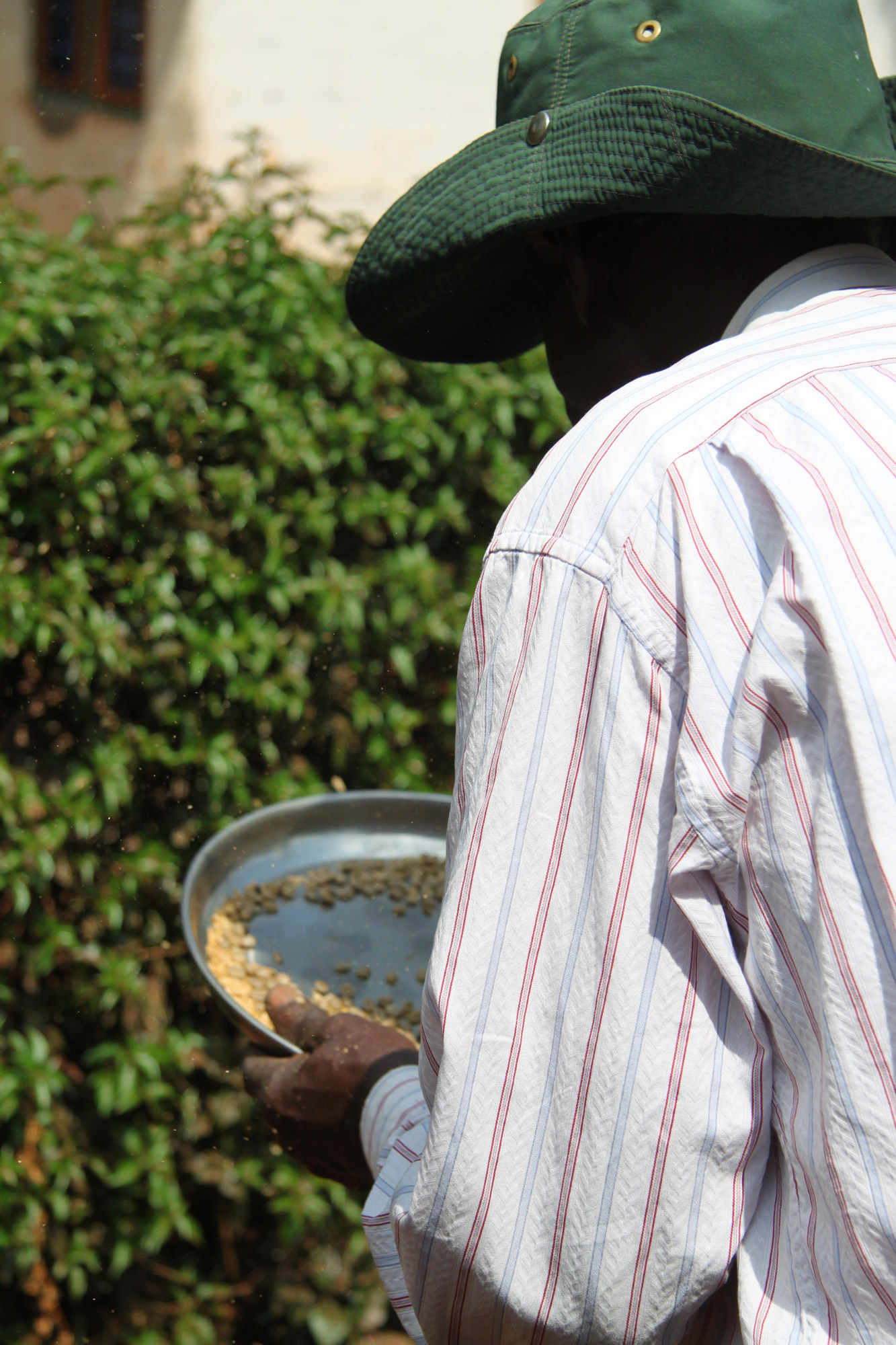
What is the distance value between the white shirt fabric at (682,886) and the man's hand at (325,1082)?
0.45 meters

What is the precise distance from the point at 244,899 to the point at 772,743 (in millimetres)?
1380

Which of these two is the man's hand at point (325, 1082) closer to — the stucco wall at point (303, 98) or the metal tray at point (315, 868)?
the metal tray at point (315, 868)

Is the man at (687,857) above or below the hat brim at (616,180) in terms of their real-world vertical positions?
below

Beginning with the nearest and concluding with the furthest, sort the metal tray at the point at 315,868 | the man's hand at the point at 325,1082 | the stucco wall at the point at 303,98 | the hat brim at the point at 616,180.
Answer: the hat brim at the point at 616,180
the man's hand at the point at 325,1082
the metal tray at the point at 315,868
the stucco wall at the point at 303,98

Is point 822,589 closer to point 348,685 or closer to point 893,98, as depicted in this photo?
point 893,98

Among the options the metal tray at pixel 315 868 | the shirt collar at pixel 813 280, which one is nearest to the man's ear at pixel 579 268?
the shirt collar at pixel 813 280

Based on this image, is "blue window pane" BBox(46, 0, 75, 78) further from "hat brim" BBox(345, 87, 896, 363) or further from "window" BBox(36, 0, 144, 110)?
"hat brim" BBox(345, 87, 896, 363)

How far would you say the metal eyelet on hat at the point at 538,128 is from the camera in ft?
3.63

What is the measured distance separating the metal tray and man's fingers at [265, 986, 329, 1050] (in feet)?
0.08

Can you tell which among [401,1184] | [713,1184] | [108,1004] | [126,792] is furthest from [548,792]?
[108,1004]

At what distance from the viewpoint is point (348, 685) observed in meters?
2.75

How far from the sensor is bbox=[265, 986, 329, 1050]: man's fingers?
148cm

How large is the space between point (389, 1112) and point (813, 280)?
3.07 ft

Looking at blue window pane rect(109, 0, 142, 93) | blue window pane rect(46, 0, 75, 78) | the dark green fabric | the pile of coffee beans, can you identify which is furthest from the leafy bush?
blue window pane rect(109, 0, 142, 93)
